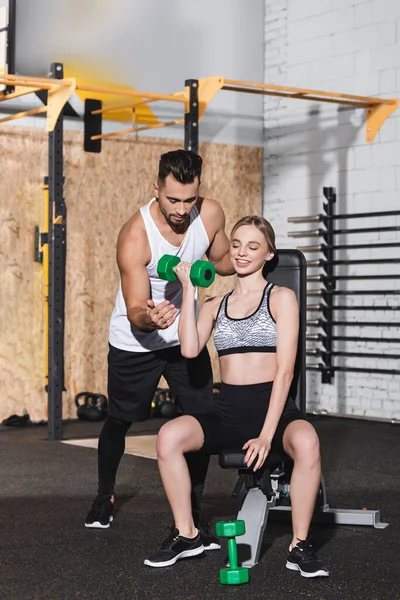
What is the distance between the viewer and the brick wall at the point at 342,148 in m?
6.20

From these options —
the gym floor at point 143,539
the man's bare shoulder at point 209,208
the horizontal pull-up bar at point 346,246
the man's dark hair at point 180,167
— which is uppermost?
the man's dark hair at point 180,167

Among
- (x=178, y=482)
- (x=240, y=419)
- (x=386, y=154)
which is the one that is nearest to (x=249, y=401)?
(x=240, y=419)

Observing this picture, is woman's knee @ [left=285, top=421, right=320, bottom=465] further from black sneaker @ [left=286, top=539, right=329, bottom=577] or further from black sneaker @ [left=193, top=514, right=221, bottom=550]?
black sneaker @ [left=193, top=514, right=221, bottom=550]

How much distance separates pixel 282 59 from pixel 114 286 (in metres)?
2.10

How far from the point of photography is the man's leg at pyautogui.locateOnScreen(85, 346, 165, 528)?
3.04m

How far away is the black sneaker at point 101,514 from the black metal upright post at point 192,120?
2.53 m

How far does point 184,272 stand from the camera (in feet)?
8.66

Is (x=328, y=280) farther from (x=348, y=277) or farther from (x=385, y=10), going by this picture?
(x=385, y=10)

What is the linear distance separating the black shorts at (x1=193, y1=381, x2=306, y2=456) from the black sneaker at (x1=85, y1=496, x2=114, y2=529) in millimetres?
630

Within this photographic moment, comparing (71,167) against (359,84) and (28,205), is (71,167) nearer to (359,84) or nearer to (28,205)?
(28,205)

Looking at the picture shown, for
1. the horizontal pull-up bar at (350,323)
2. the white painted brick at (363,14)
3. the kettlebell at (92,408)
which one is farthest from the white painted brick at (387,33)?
the kettlebell at (92,408)

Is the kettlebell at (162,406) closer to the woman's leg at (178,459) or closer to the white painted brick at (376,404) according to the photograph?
the white painted brick at (376,404)

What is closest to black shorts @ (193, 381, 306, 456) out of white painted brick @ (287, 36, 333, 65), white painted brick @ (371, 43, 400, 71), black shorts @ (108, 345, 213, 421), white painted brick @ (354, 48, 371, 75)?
black shorts @ (108, 345, 213, 421)

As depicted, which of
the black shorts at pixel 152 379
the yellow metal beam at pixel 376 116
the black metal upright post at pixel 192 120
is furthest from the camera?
the yellow metal beam at pixel 376 116
